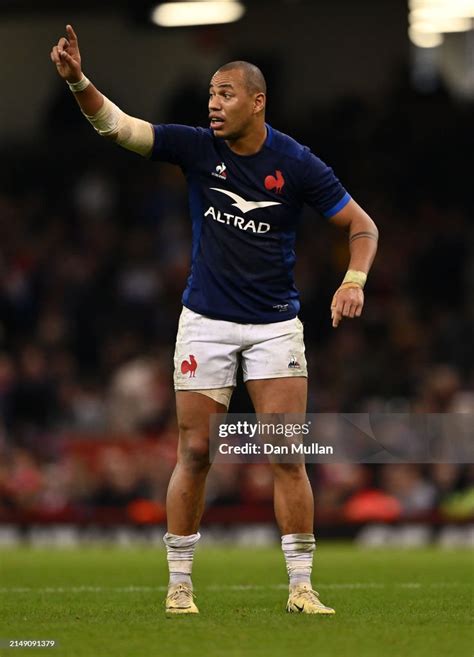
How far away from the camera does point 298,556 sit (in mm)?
7398

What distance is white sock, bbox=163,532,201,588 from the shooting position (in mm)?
7383

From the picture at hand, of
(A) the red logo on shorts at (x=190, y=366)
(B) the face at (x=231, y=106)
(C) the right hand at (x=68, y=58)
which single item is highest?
(C) the right hand at (x=68, y=58)

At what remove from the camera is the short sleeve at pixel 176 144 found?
762 cm

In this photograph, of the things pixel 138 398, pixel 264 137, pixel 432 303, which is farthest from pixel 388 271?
pixel 264 137

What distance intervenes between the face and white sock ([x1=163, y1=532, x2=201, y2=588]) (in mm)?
1938

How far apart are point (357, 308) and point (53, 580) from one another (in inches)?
144

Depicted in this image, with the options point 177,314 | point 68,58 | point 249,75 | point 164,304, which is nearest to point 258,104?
point 249,75

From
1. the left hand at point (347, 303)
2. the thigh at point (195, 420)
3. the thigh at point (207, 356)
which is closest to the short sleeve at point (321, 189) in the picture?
the left hand at point (347, 303)

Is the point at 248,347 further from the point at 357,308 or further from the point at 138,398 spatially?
the point at 138,398

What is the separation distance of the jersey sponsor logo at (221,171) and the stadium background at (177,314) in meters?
2.10

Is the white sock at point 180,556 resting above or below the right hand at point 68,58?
below

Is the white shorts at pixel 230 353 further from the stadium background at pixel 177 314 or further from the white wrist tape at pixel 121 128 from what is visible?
the stadium background at pixel 177 314

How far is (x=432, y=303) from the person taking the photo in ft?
66.4

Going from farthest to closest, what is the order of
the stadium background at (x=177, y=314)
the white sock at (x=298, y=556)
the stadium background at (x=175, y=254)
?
the stadium background at (x=175, y=254), the stadium background at (x=177, y=314), the white sock at (x=298, y=556)
